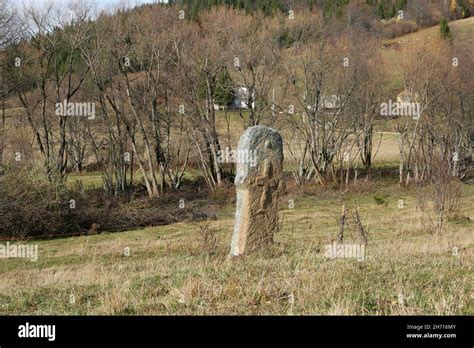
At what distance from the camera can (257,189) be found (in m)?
11.7

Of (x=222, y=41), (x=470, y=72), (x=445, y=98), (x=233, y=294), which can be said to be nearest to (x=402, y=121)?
(x=445, y=98)

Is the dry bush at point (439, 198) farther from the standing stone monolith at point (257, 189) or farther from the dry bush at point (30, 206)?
the dry bush at point (30, 206)

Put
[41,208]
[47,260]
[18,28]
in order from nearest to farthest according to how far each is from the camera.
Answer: [47,260] → [41,208] → [18,28]

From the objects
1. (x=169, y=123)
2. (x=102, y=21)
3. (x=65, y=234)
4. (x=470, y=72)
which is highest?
(x=102, y=21)

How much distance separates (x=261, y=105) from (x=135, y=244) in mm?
17216

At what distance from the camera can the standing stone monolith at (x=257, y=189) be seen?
1150cm

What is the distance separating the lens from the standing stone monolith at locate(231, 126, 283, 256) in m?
11.5

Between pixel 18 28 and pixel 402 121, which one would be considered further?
pixel 402 121

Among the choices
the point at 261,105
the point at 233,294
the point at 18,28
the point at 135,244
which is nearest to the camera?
the point at 233,294

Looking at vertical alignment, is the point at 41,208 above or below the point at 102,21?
below

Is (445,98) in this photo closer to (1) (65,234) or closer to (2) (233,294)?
(1) (65,234)

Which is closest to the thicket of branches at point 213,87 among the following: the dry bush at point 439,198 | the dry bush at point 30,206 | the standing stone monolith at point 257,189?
the dry bush at point 30,206

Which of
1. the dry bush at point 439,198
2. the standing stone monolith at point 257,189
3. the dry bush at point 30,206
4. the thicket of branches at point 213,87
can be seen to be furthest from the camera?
the thicket of branches at point 213,87

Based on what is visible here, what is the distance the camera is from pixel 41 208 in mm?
23906
